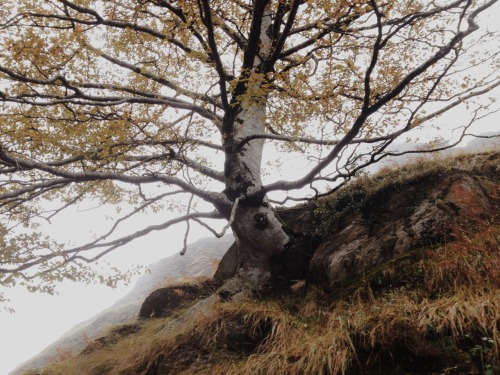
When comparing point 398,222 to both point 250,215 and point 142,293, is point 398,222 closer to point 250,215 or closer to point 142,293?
point 250,215

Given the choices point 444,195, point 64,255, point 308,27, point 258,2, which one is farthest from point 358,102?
point 64,255

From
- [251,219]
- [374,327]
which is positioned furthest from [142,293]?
[374,327]

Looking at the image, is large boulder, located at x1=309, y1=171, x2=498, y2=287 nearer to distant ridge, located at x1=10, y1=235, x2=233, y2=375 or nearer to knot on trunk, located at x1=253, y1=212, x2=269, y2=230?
knot on trunk, located at x1=253, y1=212, x2=269, y2=230

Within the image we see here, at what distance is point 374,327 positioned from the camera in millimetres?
2490

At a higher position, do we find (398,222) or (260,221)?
(260,221)

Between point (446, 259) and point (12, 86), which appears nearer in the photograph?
point (446, 259)

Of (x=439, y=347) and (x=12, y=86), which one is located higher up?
(x=12, y=86)

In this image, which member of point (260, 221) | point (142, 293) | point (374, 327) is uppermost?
point (260, 221)

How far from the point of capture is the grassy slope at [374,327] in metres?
2.20

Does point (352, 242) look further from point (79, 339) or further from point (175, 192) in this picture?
point (79, 339)

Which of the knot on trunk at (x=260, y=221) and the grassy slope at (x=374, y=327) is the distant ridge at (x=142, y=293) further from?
the grassy slope at (x=374, y=327)

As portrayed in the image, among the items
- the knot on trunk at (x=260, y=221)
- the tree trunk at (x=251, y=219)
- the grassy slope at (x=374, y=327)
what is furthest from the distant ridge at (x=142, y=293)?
the grassy slope at (x=374, y=327)

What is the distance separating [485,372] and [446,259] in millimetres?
1583

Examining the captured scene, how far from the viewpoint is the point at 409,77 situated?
3104mm
